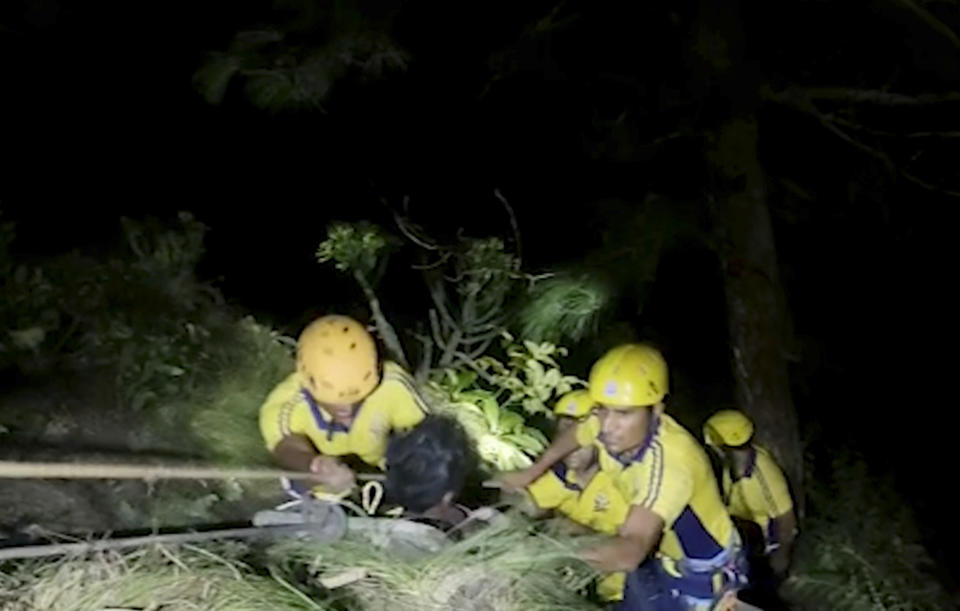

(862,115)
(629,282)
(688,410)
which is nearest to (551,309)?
(629,282)

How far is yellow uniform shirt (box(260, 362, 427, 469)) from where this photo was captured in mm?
4332

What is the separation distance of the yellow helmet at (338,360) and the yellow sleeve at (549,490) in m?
0.86

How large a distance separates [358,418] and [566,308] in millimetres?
3054

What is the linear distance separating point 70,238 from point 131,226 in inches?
67.2

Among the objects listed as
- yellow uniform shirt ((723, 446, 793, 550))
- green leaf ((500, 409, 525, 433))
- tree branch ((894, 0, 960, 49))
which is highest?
tree branch ((894, 0, 960, 49))

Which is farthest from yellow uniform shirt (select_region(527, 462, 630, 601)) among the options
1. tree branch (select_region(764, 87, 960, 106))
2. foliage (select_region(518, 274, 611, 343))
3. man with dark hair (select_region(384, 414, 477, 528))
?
tree branch (select_region(764, 87, 960, 106))

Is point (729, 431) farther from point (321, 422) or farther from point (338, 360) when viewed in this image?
point (338, 360)

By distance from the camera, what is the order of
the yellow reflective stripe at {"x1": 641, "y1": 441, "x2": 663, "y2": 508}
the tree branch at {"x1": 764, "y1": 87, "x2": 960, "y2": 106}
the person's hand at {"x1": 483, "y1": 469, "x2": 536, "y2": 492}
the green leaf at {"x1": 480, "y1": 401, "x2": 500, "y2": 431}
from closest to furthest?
the yellow reflective stripe at {"x1": 641, "y1": 441, "x2": 663, "y2": 508}, the person's hand at {"x1": 483, "y1": 469, "x2": 536, "y2": 492}, the green leaf at {"x1": 480, "y1": 401, "x2": 500, "y2": 431}, the tree branch at {"x1": 764, "y1": 87, "x2": 960, "y2": 106}

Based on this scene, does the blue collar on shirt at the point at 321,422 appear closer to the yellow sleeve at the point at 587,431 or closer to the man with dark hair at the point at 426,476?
the man with dark hair at the point at 426,476

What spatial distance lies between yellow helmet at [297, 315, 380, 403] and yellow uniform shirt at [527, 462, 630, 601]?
0.81 m

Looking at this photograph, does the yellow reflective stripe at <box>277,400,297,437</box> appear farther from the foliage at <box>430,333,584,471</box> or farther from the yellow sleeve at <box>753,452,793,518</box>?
the yellow sleeve at <box>753,452,793,518</box>

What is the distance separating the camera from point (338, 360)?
4160 mm

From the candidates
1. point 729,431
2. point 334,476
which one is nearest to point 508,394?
point 729,431

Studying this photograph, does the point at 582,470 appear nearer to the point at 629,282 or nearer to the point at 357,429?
the point at 357,429
